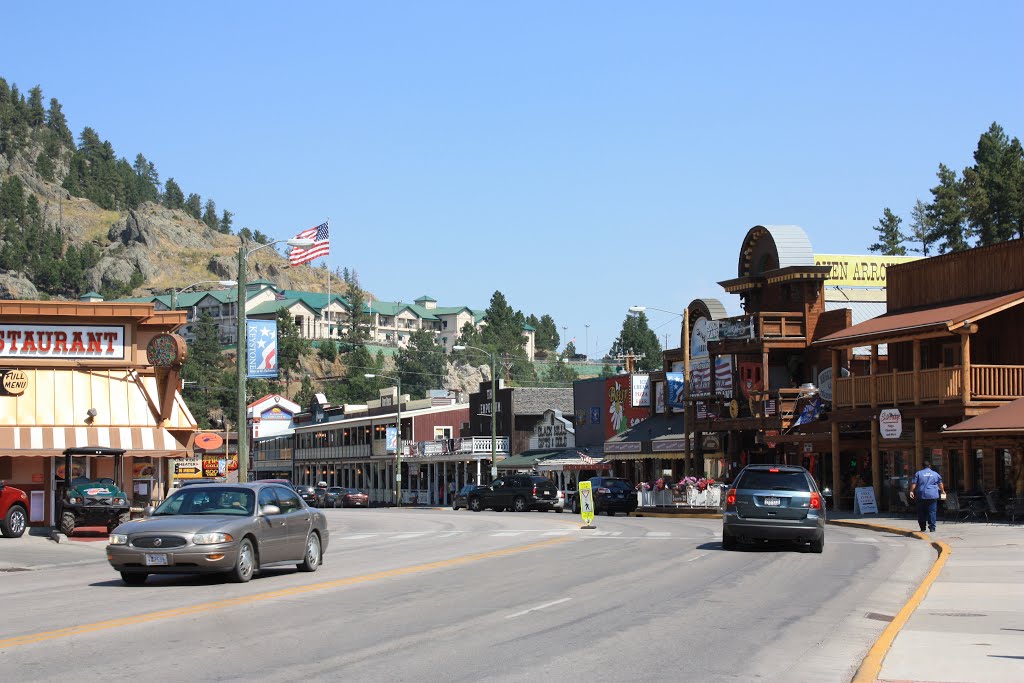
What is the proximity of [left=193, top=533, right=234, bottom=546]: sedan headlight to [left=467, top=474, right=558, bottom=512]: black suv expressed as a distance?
38497 millimetres

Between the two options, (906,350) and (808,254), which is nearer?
(906,350)

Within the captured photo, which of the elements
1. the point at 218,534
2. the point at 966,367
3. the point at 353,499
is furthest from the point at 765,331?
the point at 218,534

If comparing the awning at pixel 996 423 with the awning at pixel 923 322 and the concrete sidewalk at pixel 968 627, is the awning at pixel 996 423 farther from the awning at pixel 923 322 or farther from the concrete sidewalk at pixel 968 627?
the concrete sidewalk at pixel 968 627

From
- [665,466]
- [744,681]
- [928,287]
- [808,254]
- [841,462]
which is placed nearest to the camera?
[744,681]

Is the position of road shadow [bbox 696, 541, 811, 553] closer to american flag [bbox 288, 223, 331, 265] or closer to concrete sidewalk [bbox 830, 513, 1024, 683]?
concrete sidewalk [bbox 830, 513, 1024, 683]

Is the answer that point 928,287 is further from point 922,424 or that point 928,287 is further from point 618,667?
point 618,667

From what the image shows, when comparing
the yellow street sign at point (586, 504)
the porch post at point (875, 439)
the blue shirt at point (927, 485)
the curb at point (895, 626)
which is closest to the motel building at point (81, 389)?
the yellow street sign at point (586, 504)

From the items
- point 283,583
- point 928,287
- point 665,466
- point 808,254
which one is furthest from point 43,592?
point 665,466

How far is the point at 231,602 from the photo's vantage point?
15.5 metres

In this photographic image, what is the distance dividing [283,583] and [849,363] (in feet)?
123

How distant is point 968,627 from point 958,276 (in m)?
31.6

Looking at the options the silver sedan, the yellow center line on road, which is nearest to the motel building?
the yellow center line on road

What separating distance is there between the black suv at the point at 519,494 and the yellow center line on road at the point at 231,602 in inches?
1202

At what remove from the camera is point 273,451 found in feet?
429
